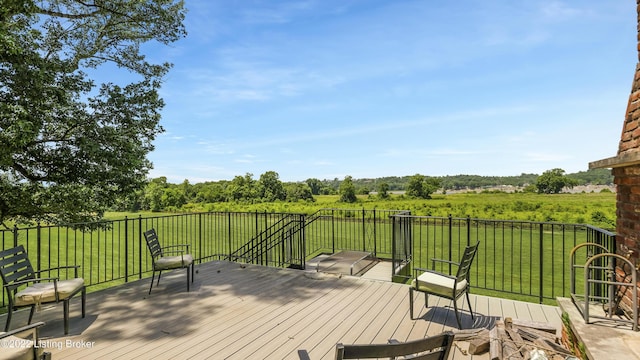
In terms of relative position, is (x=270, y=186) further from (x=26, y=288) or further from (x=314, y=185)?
(x=26, y=288)

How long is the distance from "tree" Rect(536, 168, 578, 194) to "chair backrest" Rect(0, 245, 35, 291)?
73.9 ft

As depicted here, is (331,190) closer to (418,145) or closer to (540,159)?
(418,145)

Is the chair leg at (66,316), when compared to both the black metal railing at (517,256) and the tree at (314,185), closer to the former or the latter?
the black metal railing at (517,256)

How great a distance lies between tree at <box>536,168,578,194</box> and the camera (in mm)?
17531

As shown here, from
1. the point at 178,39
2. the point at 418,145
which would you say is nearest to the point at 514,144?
the point at 418,145

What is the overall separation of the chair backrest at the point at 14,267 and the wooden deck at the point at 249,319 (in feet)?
2.10

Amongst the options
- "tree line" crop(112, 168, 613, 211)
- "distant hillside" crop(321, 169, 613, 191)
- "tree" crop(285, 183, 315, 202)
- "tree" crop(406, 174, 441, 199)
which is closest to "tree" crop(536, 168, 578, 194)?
"tree line" crop(112, 168, 613, 211)

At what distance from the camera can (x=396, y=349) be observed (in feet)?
4.32

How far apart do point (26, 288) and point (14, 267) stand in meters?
0.26

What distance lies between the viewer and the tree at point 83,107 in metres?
6.62

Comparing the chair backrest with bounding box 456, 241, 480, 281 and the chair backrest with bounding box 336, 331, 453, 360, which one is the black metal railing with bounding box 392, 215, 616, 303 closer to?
the chair backrest with bounding box 456, 241, 480, 281

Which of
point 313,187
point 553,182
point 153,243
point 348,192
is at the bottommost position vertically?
point 153,243

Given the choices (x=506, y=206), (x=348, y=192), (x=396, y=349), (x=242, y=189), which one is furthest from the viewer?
(x=242, y=189)

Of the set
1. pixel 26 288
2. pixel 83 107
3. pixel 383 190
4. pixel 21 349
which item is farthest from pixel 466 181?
pixel 21 349
